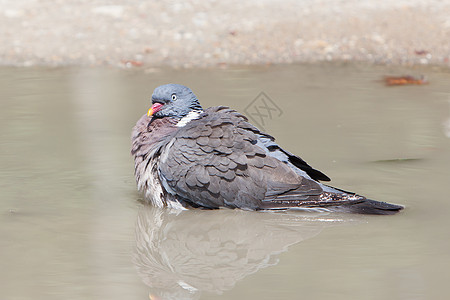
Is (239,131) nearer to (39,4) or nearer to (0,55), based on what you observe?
(0,55)

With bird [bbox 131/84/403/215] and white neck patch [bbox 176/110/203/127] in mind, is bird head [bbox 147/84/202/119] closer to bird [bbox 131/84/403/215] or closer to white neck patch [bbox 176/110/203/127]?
white neck patch [bbox 176/110/203/127]

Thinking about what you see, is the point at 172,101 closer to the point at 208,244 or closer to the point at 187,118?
the point at 187,118

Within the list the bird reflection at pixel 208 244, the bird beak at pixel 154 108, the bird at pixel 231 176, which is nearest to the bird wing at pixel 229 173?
the bird at pixel 231 176

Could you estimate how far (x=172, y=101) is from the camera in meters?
5.98

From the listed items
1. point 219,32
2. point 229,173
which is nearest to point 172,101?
point 229,173

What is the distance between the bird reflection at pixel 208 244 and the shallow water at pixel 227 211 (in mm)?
13

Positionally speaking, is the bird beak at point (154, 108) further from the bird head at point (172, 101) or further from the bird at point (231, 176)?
the bird at point (231, 176)

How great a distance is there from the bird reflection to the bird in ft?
0.31

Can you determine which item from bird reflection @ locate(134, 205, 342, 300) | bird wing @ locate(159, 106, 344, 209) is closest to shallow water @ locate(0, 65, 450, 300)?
bird reflection @ locate(134, 205, 342, 300)

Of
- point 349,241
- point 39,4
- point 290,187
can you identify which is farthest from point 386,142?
point 39,4

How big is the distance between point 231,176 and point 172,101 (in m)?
0.87

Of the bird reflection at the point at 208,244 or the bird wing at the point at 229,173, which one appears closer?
the bird reflection at the point at 208,244

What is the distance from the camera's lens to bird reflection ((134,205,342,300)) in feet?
14.0

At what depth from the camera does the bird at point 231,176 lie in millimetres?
5309
